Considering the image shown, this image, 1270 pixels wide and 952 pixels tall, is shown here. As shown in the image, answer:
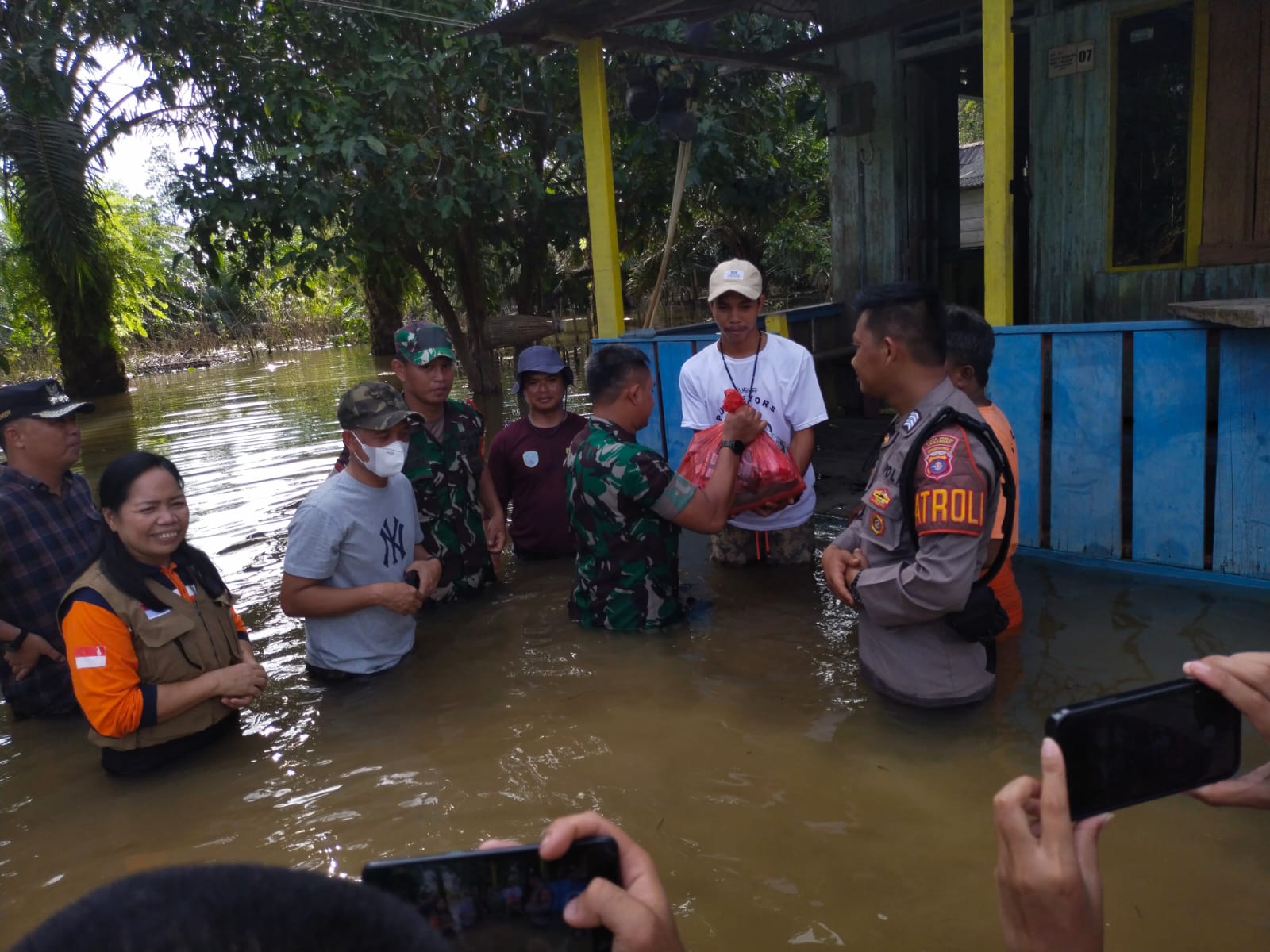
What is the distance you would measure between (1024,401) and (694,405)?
1760 mm

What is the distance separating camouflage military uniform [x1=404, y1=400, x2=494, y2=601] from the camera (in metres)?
4.91

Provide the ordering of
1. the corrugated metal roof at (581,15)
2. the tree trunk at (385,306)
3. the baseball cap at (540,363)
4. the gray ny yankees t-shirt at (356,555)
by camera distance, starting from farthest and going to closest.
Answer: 1. the tree trunk at (385,306)
2. the corrugated metal roof at (581,15)
3. the baseball cap at (540,363)
4. the gray ny yankees t-shirt at (356,555)

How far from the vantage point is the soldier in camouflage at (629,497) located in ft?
13.1

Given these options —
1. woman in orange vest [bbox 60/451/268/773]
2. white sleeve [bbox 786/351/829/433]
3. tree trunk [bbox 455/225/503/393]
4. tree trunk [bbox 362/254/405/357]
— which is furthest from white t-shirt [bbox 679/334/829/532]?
tree trunk [bbox 362/254/405/357]

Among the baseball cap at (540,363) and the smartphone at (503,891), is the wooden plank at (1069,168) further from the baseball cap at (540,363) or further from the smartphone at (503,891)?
the smartphone at (503,891)

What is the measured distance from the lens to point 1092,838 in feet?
3.97

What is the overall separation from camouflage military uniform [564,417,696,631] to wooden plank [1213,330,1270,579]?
2.47 meters

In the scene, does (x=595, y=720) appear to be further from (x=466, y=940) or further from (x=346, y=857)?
(x=466, y=940)

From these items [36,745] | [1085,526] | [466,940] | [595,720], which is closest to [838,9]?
[1085,526]

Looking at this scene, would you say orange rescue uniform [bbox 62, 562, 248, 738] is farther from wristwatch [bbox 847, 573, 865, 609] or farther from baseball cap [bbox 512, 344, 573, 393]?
wristwatch [bbox 847, 573, 865, 609]

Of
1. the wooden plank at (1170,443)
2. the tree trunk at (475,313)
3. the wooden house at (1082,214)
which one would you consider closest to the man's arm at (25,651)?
the wooden house at (1082,214)

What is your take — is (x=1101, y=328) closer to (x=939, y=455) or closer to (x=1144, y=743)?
(x=939, y=455)

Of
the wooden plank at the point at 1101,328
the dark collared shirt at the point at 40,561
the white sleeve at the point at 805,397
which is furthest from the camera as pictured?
the white sleeve at the point at 805,397

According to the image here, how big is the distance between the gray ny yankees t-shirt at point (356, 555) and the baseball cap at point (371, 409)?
0.86 feet
